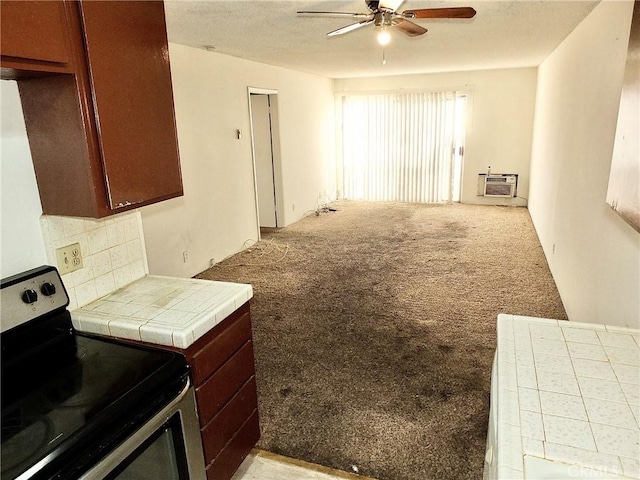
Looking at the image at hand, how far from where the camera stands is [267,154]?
6309 millimetres

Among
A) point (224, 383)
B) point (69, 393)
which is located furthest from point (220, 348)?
point (69, 393)

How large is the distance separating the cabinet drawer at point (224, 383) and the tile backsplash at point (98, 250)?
0.60 m

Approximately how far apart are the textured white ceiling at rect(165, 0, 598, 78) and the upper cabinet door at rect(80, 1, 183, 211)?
1.32 metres

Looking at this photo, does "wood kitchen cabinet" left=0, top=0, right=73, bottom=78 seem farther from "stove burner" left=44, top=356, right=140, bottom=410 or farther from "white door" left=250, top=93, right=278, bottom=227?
"white door" left=250, top=93, right=278, bottom=227

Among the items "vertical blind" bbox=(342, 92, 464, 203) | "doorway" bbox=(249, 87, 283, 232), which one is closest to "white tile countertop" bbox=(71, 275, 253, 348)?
"doorway" bbox=(249, 87, 283, 232)

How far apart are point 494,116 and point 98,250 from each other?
721cm

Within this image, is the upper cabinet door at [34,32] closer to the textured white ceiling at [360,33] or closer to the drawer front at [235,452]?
the drawer front at [235,452]

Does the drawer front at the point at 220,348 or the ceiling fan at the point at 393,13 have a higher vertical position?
the ceiling fan at the point at 393,13

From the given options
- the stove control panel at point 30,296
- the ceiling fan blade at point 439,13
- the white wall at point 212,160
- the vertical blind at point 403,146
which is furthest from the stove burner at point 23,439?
the vertical blind at point 403,146

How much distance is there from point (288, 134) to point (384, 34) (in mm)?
3622

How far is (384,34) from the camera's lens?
2969 mm

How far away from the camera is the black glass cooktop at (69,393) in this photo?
996mm

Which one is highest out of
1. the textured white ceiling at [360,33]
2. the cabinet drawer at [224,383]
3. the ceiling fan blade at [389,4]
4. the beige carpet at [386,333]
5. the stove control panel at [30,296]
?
the textured white ceiling at [360,33]

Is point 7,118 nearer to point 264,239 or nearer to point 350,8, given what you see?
point 350,8
